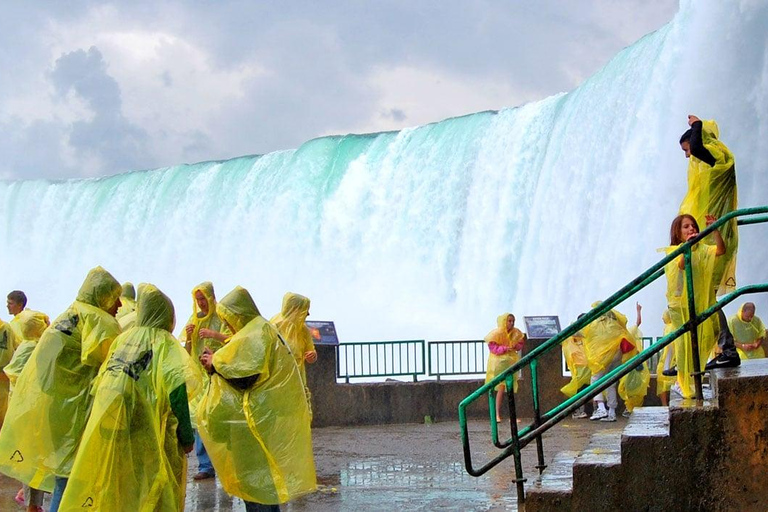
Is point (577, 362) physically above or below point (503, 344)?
below

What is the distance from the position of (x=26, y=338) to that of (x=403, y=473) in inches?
132

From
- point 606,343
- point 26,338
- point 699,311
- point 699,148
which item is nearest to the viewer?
point 699,311

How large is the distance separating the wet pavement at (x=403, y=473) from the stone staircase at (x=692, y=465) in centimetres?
111

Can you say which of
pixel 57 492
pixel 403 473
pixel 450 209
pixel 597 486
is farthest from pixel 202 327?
pixel 450 209

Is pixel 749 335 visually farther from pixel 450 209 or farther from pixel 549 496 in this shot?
pixel 450 209


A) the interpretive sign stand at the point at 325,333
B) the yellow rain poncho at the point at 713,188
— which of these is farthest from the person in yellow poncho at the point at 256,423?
the interpretive sign stand at the point at 325,333

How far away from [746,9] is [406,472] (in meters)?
11.9

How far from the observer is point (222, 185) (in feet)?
130

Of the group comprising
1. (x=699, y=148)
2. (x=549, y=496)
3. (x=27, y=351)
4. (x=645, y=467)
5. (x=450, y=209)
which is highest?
(x=450, y=209)

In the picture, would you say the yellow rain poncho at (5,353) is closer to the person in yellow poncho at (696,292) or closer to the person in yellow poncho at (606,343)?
the person in yellow poncho at (696,292)

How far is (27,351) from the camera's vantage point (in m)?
9.03

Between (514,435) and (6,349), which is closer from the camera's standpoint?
(514,435)

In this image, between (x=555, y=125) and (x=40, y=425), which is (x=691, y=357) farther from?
(x=555, y=125)

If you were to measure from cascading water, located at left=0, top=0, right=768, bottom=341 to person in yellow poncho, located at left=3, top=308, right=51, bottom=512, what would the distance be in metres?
11.8
